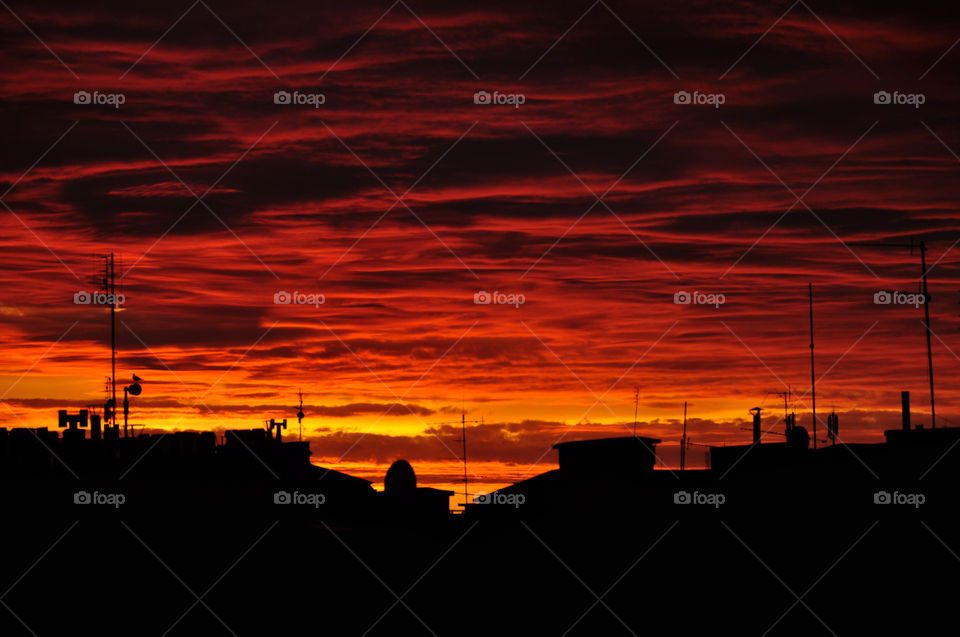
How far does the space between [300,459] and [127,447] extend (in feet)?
29.4

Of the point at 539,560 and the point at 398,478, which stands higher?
the point at 398,478

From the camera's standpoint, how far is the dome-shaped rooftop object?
173ft

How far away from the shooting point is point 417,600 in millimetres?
34031

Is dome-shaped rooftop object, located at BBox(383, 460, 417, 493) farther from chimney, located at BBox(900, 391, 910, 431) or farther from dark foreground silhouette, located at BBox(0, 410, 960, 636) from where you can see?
chimney, located at BBox(900, 391, 910, 431)

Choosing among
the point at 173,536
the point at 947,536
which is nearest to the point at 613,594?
Result: the point at 947,536

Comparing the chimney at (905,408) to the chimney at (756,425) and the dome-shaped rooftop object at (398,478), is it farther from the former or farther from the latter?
the dome-shaped rooftop object at (398,478)

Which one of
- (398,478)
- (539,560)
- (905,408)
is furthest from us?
(398,478)

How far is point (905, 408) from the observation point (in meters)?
40.7

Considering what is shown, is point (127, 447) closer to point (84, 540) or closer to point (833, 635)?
point (84, 540)

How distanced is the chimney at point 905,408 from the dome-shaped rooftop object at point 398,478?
68.2 feet

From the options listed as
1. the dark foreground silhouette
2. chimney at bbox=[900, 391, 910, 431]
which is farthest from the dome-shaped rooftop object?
chimney at bbox=[900, 391, 910, 431]

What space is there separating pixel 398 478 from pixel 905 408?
21377mm

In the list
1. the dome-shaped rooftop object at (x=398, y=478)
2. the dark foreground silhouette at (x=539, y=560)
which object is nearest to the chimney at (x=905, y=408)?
the dark foreground silhouette at (x=539, y=560)

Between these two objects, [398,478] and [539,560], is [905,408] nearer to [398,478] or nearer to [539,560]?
[539,560]
